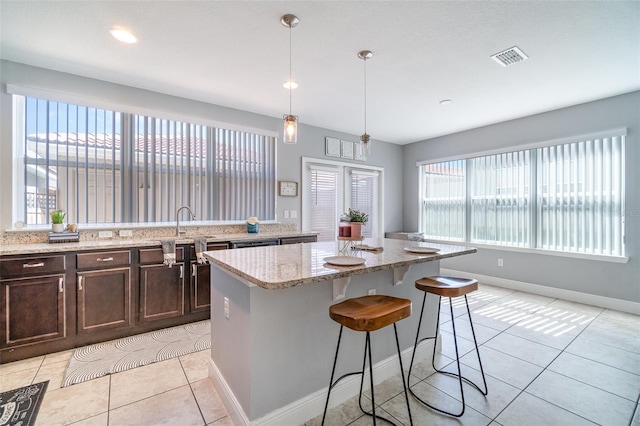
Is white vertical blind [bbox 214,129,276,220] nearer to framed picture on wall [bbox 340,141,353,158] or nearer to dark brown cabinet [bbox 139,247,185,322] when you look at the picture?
dark brown cabinet [bbox 139,247,185,322]

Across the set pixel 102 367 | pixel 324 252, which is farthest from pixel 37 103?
pixel 324 252

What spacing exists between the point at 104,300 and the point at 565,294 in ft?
Result: 18.8

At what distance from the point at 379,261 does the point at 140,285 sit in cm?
251

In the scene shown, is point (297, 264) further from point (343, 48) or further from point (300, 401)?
point (343, 48)

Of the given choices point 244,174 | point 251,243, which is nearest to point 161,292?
point 251,243

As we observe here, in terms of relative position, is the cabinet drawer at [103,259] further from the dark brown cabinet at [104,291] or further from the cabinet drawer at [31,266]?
the cabinet drawer at [31,266]

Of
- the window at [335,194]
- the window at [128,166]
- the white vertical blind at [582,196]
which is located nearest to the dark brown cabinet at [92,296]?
the window at [128,166]

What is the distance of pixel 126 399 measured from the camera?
1.95 meters

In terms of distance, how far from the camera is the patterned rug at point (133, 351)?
228cm

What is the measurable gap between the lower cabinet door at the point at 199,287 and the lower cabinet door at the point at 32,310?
42.8 inches

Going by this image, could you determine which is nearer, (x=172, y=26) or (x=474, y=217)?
(x=172, y=26)

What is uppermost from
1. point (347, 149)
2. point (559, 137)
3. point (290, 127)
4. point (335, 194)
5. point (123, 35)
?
point (123, 35)

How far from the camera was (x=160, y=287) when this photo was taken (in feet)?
9.87

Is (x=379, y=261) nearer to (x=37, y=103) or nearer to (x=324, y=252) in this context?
(x=324, y=252)
